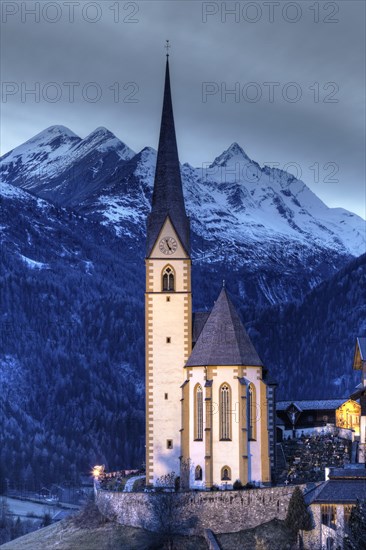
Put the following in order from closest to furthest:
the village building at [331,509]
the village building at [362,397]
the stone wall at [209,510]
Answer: the village building at [331,509] < the stone wall at [209,510] < the village building at [362,397]

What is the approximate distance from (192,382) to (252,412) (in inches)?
225

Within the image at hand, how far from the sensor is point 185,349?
4368 inches

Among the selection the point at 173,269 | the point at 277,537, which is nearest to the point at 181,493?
the point at 277,537

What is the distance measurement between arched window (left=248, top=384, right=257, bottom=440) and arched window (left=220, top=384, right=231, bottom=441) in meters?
1.84

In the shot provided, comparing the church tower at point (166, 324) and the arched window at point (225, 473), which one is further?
the church tower at point (166, 324)

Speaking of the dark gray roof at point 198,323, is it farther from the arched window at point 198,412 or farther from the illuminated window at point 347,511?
the illuminated window at point 347,511

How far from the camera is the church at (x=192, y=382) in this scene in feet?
A: 342

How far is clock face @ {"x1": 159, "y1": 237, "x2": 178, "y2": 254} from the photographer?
373ft

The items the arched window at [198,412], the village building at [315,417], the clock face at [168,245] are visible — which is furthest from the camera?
the village building at [315,417]

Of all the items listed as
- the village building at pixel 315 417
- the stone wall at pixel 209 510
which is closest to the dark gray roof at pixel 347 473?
the stone wall at pixel 209 510

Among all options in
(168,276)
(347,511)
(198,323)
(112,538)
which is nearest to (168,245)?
(168,276)

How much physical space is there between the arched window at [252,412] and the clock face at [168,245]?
15215 millimetres

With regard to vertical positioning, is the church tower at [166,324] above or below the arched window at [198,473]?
above

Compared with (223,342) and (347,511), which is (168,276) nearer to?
(223,342)
